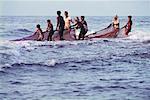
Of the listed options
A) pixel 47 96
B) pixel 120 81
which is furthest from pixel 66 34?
pixel 47 96

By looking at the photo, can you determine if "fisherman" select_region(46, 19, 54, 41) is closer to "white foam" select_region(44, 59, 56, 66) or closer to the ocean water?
the ocean water

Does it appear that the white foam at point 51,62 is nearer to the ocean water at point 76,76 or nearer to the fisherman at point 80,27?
the ocean water at point 76,76

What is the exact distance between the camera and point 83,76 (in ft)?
17.9

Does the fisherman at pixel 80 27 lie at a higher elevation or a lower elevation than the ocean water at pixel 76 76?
higher

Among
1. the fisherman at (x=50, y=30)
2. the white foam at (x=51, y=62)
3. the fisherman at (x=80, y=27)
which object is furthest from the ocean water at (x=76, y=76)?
the fisherman at (x=80, y=27)

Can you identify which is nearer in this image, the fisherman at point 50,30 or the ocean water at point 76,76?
the ocean water at point 76,76

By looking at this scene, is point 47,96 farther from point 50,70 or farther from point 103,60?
point 103,60

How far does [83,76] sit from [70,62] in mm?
1456

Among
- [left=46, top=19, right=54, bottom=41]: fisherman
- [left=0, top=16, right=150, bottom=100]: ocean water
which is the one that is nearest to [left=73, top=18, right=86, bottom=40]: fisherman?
[left=46, top=19, right=54, bottom=41]: fisherman

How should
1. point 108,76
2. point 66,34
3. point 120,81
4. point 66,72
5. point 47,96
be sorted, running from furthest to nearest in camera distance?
point 66,34 → point 66,72 → point 108,76 → point 120,81 → point 47,96

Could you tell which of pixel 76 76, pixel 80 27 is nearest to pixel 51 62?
pixel 76 76

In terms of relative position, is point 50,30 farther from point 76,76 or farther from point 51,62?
point 76,76

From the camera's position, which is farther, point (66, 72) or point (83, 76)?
point (66, 72)

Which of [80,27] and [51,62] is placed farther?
[80,27]
